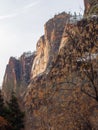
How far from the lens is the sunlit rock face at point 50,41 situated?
552ft

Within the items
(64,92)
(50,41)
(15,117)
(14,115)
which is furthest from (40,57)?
(64,92)

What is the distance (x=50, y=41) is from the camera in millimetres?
174375

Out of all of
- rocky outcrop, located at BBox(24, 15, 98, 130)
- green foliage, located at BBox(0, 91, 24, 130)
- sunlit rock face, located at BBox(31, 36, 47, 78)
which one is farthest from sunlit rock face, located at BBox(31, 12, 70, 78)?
rocky outcrop, located at BBox(24, 15, 98, 130)

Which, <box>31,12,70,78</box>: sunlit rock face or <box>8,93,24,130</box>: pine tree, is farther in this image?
<box>31,12,70,78</box>: sunlit rock face

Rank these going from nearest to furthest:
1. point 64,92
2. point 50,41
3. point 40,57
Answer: point 64,92 < point 50,41 < point 40,57

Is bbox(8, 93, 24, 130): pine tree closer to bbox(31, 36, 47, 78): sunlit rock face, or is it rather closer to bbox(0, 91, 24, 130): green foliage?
bbox(0, 91, 24, 130): green foliage

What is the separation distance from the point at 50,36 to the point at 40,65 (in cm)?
1569

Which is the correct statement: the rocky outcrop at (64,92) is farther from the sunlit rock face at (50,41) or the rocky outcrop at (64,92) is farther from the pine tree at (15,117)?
the sunlit rock face at (50,41)

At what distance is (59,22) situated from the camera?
17375 cm

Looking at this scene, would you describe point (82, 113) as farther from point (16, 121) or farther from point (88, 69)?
point (16, 121)

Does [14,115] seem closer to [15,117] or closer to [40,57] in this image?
[15,117]

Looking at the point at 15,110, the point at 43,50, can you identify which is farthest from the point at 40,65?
the point at 15,110

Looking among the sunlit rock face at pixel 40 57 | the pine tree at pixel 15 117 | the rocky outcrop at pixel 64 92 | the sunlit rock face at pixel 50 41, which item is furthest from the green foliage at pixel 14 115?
the sunlit rock face at pixel 40 57

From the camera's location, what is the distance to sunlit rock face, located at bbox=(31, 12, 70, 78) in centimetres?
16825
